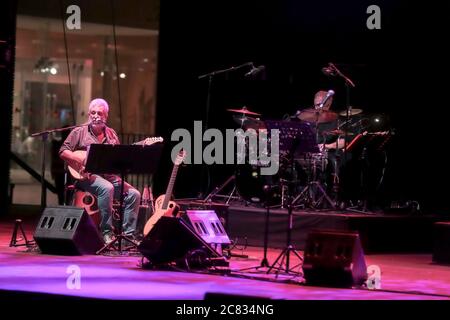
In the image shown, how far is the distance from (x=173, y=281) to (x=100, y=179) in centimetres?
239

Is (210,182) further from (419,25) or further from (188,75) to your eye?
(419,25)

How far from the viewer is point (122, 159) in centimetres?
837

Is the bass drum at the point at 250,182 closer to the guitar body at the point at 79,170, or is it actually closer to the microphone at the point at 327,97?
the microphone at the point at 327,97

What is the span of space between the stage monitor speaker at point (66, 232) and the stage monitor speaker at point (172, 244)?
105 centimetres

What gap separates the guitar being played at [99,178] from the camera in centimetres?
898

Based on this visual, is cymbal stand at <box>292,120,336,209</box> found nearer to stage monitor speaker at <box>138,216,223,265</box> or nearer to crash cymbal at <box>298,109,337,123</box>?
crash cymbal at <box>298,109,337,123</box>

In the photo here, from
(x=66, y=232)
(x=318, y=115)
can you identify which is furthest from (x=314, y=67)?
(x=66, y=232)

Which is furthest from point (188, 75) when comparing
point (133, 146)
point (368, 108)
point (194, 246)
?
point (194, 246)

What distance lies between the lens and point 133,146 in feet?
27.4

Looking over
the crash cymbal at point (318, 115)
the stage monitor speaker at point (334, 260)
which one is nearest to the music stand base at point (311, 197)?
the crash cymbal at point (318, 115)

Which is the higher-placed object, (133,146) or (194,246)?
(133,146)

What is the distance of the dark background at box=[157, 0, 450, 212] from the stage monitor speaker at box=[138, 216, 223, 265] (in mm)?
3356

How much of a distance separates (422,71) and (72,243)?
4.87 m

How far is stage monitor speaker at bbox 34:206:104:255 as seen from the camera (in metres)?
8.45
